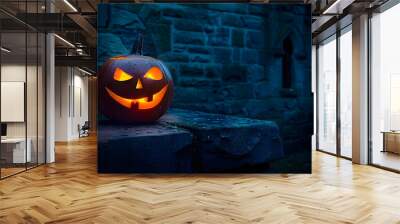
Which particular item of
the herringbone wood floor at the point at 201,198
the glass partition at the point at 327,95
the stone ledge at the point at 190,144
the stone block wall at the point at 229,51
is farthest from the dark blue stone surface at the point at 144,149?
the glass partition at the point at 327,95

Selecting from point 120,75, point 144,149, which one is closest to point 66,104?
point 120,75

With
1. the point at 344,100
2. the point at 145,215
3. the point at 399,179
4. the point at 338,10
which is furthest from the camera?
the point at 344,100

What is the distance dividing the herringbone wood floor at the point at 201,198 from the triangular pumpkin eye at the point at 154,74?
5.47ft

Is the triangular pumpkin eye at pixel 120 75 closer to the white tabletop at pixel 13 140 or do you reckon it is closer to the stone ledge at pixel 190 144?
the stone ledge at pixel 190 144

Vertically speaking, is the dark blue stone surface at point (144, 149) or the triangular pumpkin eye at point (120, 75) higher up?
the triangular pumpkin eye at point (120, 75)

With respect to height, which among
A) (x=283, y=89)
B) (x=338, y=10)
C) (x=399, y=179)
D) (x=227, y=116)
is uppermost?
(x=338, y=10)

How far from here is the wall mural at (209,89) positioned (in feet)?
19.9

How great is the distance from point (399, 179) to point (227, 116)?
291 centimetres

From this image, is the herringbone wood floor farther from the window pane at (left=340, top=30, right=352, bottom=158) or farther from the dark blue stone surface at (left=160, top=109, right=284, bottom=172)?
the window pane at (left=340, top=30, right=352, bottom=158)

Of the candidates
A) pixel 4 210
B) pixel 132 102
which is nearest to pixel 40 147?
pixel 132 102

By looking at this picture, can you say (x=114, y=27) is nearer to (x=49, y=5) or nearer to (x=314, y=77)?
(x=49, y=5)

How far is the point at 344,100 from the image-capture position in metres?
8.70

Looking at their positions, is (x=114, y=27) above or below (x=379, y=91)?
above

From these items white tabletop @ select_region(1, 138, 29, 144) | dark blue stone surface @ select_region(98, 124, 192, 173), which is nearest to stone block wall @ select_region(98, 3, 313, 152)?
dark blue stone surface @ select_region(98, 124, 192, 173)
